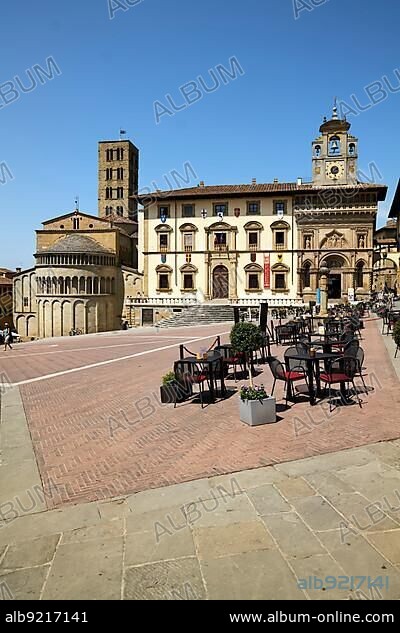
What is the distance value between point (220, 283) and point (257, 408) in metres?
41.1

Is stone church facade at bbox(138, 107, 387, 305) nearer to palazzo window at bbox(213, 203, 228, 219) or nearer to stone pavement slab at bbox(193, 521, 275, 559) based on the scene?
palazzo window at bbox(213, 203, 228, 219)

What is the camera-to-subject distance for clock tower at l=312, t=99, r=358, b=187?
45.6 m

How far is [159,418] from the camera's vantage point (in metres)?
8.28

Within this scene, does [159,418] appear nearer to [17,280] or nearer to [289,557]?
[289,557]

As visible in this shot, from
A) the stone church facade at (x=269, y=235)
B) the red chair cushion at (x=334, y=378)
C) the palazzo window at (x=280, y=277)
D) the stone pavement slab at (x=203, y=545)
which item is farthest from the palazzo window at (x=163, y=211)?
the stone pavement slab at (x=203, y=545)

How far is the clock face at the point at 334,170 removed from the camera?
45.7 metres

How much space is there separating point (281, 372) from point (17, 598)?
20.5ft

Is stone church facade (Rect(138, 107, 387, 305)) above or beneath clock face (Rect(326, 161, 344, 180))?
beneath

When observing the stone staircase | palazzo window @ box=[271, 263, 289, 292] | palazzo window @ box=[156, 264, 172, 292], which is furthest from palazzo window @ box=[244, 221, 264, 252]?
palazzo window @ box=[156, 264, 172, 292]

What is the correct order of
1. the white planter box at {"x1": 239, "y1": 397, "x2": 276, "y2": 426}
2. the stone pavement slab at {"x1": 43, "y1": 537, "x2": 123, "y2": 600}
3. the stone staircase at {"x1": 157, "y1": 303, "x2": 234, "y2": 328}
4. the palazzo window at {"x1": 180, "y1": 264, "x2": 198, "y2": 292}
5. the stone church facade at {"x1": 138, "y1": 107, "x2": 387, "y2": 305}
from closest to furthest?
the stone pavement slab at {"x1": 43, "y1": 537, "x2": 123, "y2": 600} < the white planter box at {"x1": 239, "y1": 397, "x2": 276, "y2": 426} < the stone staircase at {"x1": 157, "y1": 303, "x2": 234, "y2": 328} < the stone church facade at {"x1": 138, "y1": 107, "x2": 387, "y2": 305} < the palazzo window at {"x1": 180, "y1": 264, "x2": 198, "y2": 292}

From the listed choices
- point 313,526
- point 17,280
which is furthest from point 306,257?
point 313,526

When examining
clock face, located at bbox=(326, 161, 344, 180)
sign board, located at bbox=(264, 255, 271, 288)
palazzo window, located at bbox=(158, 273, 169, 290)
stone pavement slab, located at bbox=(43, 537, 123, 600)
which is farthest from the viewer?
palazzo window, located at bbox=(158, 273, 169, 290)

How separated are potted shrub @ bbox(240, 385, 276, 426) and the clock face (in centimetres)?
4287

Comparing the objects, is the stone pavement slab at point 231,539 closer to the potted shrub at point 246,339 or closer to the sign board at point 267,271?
the potted shrub at point 246,339
